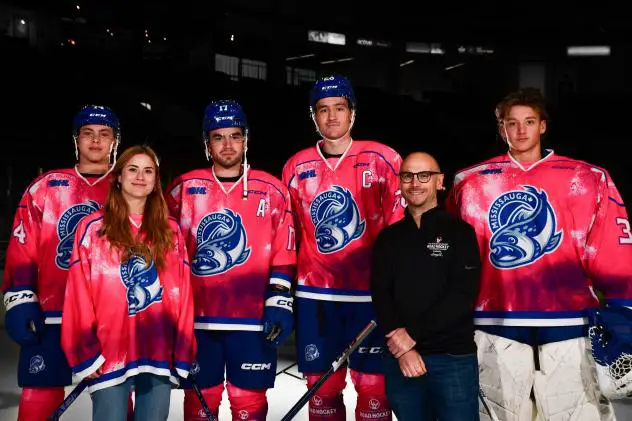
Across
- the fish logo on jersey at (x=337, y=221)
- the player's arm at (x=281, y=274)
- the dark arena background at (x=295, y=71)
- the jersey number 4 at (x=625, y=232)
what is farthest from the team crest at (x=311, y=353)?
the dark arena background at (x=295, y=71)

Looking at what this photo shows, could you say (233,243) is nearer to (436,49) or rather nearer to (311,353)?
(311,353)

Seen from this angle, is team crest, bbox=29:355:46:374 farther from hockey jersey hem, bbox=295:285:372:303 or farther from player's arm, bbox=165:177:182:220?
hockey jersey hem, bbox=295:285:372:303

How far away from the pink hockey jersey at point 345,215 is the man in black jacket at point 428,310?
593 mm

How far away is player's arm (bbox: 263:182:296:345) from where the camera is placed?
2484 millimetres

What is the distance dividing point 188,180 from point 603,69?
17020 mm

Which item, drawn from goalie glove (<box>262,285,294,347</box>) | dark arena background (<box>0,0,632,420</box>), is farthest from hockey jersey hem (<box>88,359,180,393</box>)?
dark arena background (<box>0,0,632,420</box>)

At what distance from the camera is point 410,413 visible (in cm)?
196

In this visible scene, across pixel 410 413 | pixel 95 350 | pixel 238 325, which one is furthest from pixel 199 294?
pixel 410 413

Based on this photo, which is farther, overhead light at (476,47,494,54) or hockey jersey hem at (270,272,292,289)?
overhead light at (476,47,494,54)

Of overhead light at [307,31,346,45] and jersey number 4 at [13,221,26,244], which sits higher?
overhead light at [307,31,346,45]

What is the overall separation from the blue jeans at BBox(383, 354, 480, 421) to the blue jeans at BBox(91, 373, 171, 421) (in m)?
0.79

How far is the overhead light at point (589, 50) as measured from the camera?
16.7m

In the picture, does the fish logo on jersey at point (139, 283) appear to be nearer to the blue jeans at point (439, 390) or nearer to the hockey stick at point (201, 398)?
the hockey stick at point (201, 398)

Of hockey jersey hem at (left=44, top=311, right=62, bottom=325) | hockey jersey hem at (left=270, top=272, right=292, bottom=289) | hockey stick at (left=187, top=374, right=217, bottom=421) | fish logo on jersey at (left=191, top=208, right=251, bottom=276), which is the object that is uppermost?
fish logo on jersey at (left=191, top=208, right=251, bottom=276)
